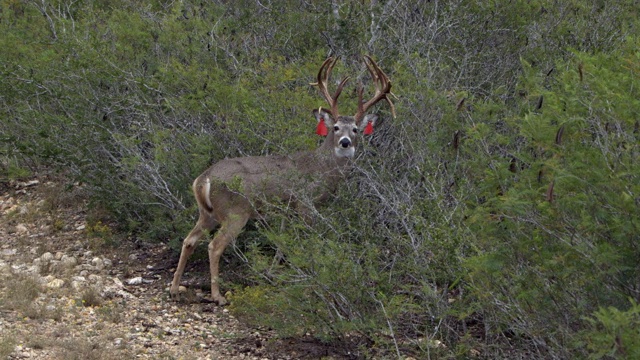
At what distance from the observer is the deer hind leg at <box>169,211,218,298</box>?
850 centimetres

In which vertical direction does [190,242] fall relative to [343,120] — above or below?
below

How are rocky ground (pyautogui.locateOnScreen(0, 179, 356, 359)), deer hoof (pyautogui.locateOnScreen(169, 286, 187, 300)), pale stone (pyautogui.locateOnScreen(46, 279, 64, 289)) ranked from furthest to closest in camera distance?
1. deer hoof (pyautogui.locateOnScreen(169, 286, 187, 300))
2. pale stone (pyautogui.locateOnScreen(46, 279, 64, 289))
3. rocky ground (pyautogui.locateOnScreen(0, 179, 356, 359))

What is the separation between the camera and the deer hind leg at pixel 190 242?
8500mm

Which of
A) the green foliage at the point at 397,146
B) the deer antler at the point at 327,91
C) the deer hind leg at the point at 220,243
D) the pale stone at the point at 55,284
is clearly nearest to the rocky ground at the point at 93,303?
the pale stone at the point at 55,284

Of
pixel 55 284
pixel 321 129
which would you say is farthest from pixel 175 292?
pixel 321 129

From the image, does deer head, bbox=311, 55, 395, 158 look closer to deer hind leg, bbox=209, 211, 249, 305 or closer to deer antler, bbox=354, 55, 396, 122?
deer antler, bbox=354, 55, 396, 122

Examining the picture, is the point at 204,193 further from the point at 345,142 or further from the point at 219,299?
the point at 345,142

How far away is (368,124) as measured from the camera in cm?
893

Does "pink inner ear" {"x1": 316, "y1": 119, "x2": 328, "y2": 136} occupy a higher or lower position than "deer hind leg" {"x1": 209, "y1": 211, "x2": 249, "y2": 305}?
higher

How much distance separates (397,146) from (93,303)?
3.18 m

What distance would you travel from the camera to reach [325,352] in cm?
694

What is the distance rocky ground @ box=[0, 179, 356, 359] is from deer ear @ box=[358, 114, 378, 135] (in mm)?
2203

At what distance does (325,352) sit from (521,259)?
202 cm

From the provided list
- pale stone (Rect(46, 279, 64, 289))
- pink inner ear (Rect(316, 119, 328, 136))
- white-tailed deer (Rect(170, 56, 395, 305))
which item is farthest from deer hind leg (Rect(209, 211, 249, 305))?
pale stone (Rect(46, 279, 64, 289))
